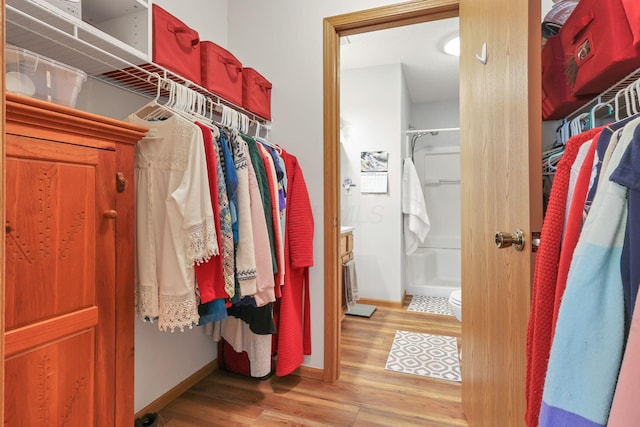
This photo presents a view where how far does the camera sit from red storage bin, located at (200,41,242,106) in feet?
4.97

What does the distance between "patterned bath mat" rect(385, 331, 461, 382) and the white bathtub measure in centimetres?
129

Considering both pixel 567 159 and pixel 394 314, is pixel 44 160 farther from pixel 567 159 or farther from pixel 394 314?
pixel 394 314

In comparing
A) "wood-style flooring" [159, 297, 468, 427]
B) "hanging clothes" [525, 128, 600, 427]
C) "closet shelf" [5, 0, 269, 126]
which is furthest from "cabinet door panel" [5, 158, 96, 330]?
"hanging clothes" [525, 128, 600, 427]

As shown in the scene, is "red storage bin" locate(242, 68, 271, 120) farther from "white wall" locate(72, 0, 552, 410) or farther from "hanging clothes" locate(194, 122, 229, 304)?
"hanging clothes" locate(194, 122, 229, 304)

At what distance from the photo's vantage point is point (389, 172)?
346cm

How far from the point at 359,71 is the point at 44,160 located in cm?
330

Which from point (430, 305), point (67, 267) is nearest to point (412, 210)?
point (430, 305)

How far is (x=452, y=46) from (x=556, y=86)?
2.04m

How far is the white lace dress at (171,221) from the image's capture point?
3.69ft

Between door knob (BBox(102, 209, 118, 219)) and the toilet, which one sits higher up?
door knob (BBox(102, 209, 118, 219))

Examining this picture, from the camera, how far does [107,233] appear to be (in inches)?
37.5

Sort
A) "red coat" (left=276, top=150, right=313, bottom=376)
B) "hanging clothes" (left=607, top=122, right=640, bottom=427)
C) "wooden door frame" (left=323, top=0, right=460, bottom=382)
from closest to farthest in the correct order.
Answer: "hanging clothes" (left=607, top=122, right=640, bottom=427), "red coat" (left=276, top=150, right=313, bottom=376), "wooden door frame" (left=323, top=0, right=460, bottom=382)

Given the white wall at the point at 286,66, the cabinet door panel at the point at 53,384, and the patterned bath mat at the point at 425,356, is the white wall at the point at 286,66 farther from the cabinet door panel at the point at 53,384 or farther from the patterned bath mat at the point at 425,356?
the cabinet door panel at the point at 53,384

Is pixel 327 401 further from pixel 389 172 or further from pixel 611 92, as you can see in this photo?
pixel 389 172
